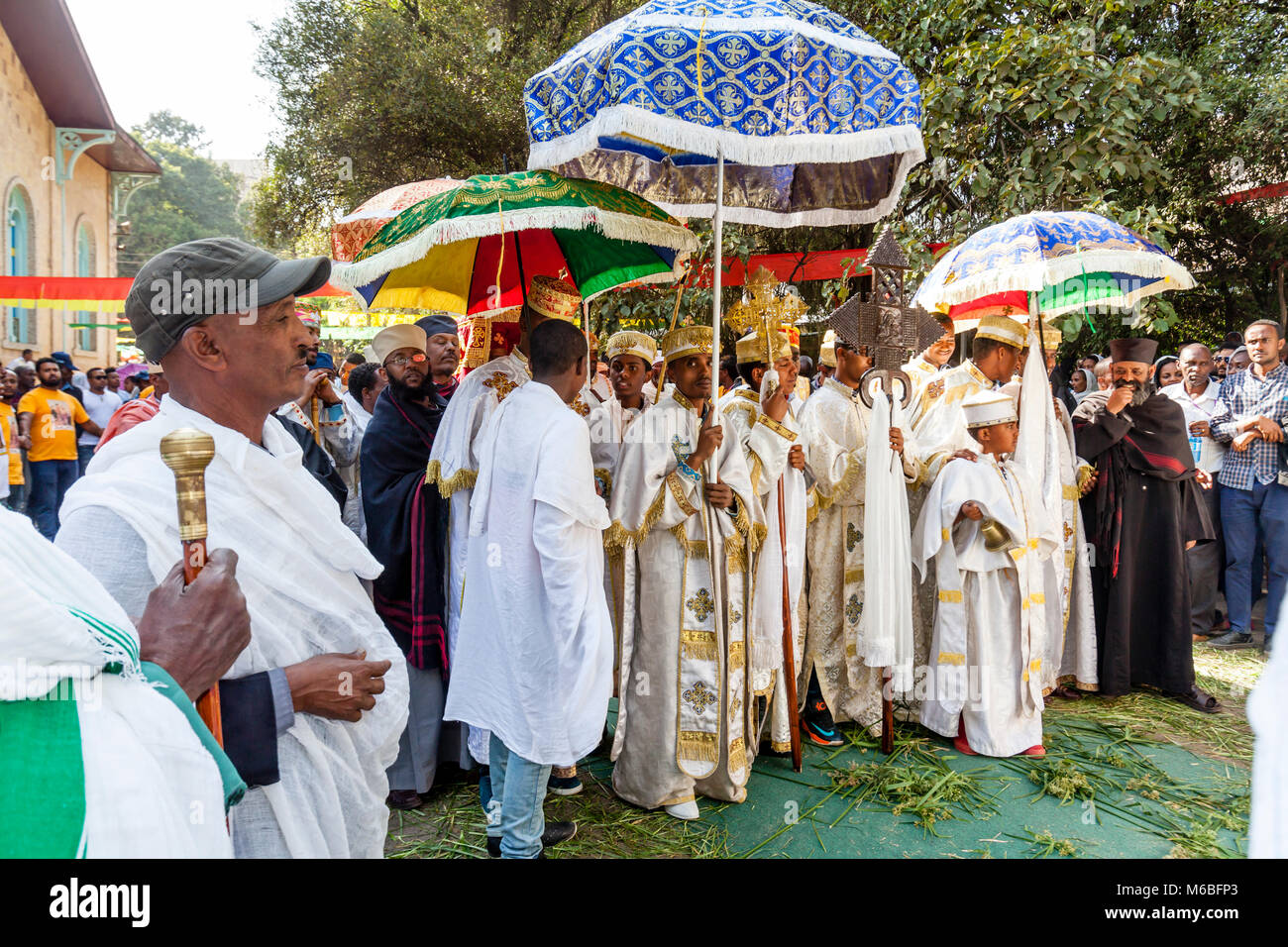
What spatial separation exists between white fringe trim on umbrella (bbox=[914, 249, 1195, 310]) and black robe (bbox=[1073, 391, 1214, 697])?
45.4 inches

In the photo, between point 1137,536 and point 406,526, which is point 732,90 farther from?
point 1137,536

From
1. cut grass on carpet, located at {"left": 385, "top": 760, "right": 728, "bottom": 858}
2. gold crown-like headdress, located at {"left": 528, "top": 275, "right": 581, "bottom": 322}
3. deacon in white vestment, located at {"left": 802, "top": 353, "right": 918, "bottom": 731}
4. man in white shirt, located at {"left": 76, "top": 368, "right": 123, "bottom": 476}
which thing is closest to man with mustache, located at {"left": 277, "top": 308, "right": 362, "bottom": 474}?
gold crown-like headdress, located at {"left": 528, "top": 275, "right": 581, "bottom": 322}

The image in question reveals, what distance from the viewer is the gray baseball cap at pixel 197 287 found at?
1.53m

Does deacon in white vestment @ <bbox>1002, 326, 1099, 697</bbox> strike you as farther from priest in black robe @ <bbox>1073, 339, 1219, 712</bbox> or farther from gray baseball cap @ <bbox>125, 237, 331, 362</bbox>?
gray baseball cap @ <bbox>125, 237, 331, 362</bbox>

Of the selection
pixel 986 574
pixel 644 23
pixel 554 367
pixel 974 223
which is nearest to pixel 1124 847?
pixel 986 574

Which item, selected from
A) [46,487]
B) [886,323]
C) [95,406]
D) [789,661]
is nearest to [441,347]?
[886,323]

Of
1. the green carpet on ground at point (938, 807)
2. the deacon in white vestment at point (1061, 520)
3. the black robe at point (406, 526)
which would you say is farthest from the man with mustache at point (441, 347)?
the deacon in white vestment at point (1061, 520)

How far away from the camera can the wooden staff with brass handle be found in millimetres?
1260

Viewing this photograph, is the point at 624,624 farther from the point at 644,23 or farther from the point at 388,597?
the point at 644,23

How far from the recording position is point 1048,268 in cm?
451

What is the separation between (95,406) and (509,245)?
9.69 m

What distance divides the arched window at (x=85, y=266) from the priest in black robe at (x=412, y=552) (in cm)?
1844

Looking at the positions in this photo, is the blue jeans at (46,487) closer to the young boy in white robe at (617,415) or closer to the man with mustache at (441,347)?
the man with mustache at (441,347)

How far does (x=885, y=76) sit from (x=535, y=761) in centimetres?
311
